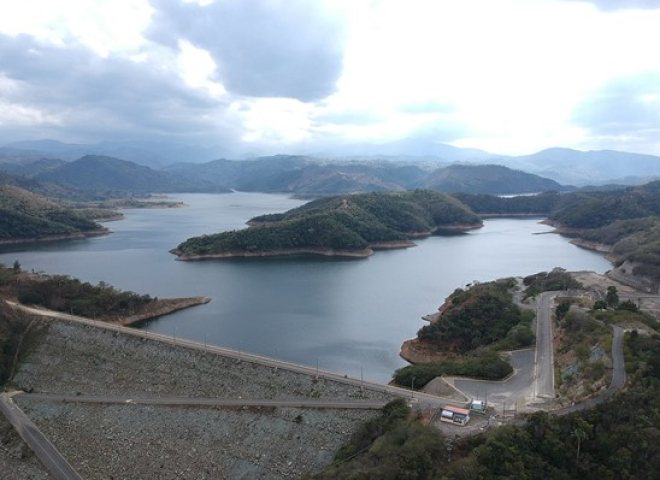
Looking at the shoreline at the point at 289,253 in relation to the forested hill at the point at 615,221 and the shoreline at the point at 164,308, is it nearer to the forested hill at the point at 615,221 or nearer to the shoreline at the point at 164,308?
the shoreline at the point at 164,308

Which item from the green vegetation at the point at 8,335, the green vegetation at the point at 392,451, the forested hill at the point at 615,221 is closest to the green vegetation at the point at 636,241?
the forested hill at the point at 615,221

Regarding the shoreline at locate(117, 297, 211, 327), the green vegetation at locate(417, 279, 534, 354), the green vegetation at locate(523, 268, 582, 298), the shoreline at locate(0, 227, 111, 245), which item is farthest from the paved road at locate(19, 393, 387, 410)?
the shoreline at locate(0, 227, 111, 245)

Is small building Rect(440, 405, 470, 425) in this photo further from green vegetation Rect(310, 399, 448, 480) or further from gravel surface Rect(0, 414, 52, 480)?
Answer: gravel surface Rect(0, 414, 52, 480)

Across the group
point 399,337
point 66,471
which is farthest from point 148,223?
point 66,471

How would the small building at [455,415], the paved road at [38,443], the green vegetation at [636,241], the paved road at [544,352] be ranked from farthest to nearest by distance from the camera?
the green vegetation at [636,241] → the paved road at [38,443] → the paved road at [544,352] → the small building at [455,415]

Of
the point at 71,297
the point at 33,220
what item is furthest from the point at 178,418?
the point at 33,220

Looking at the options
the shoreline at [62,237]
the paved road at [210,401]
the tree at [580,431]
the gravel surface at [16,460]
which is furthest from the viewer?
the shoreline at [62,237]
